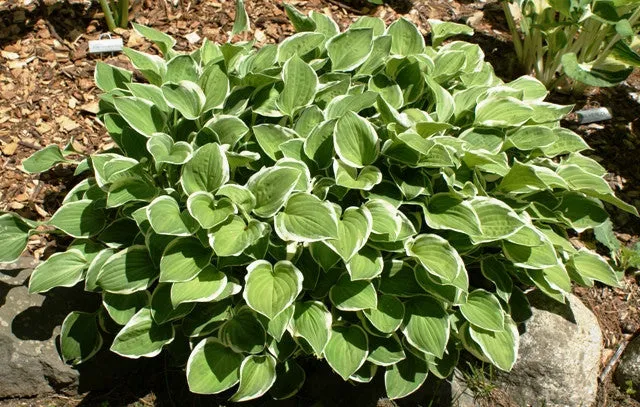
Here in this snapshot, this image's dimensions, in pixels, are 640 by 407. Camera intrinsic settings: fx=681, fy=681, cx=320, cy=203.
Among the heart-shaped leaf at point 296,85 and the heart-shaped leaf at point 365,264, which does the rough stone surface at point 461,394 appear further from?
the heart-shaped leaf at point 296,85

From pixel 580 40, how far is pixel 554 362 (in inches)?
75.0

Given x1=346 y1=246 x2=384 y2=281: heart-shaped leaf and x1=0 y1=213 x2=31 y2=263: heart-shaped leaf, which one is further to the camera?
x1=0 y1=213 x2=31 y2=263: heart-shaped leaf

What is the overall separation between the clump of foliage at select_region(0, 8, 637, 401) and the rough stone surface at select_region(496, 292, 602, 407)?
0.21 metres

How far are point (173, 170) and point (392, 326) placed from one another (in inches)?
43.3

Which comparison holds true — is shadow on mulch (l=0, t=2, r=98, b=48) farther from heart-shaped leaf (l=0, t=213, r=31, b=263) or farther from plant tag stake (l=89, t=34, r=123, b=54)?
heart-shaped leaf (l=0, t=213, r=31, b=263)

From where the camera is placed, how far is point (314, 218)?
2.49 m

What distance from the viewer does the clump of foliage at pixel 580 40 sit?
3.50 m

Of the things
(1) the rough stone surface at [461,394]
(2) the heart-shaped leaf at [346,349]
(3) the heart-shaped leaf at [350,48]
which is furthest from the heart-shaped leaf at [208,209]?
(1) the rough stone surface at [461,394]

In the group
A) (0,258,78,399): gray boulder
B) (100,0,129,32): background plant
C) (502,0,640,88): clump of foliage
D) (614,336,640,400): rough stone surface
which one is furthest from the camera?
(100,0,129,32): background plant

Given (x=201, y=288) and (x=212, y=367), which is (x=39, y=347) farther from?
(x=201, y=288)

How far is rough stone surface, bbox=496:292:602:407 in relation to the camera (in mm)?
3150

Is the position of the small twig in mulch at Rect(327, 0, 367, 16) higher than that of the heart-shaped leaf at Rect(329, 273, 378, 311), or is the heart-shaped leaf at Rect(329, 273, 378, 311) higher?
the small twig in mulch at Rect(327, 0, 367, 16)

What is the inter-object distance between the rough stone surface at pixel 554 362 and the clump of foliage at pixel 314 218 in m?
0.21

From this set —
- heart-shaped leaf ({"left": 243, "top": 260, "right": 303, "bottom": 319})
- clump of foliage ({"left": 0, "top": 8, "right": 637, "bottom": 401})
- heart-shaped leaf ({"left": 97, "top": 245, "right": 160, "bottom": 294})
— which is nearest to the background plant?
clump of foliage ({"left": 0, "top": 8, "right": 637, "bottom": 401})
